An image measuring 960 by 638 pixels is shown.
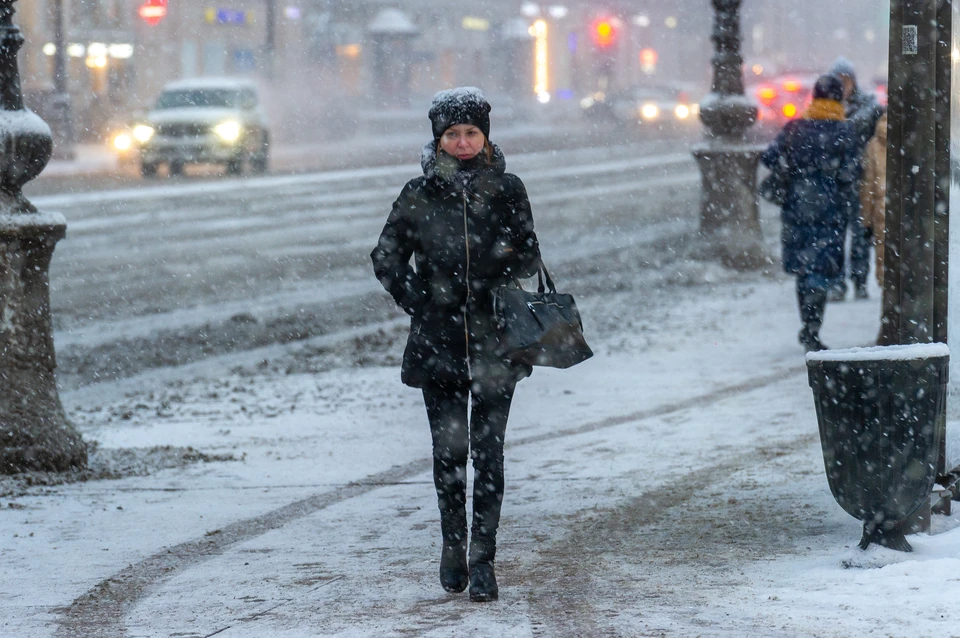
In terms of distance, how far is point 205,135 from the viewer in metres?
27.8

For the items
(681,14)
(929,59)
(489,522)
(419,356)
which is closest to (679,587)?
(489,522)

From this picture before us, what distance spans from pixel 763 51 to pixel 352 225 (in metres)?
69.4

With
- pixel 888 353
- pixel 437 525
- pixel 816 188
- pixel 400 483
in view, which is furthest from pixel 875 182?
pixel 888 353

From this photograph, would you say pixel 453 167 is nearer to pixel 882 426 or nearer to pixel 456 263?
pixel 456 263

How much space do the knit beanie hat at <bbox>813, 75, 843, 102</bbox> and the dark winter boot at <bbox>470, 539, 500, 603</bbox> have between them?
5341mm

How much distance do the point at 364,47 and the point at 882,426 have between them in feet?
174

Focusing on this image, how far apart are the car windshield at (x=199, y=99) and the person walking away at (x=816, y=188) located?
823 inches

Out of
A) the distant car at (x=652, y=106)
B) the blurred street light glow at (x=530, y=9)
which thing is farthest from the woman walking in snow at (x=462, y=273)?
the blurred street light glow at (x=530, y=9)

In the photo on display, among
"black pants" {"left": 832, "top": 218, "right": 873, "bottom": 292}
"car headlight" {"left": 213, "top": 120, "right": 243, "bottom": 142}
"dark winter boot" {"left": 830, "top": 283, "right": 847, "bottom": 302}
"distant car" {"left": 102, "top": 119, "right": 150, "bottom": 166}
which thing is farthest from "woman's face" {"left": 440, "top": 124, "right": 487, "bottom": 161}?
"distant car" {"left": 102, "top": 119, "right": 150, "bottom": 166}

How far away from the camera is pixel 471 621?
4445 millimetres

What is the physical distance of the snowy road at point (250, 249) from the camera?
11055 mm

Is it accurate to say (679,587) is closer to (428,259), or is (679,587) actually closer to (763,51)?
(428,259)

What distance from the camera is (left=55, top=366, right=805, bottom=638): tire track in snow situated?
15.1ft

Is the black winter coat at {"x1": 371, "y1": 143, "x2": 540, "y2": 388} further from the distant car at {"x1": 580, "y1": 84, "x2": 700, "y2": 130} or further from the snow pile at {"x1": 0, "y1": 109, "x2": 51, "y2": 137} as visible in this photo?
the distant car at {"x1": 580, "y1": 84, "x2": 700, "y2": 130}
